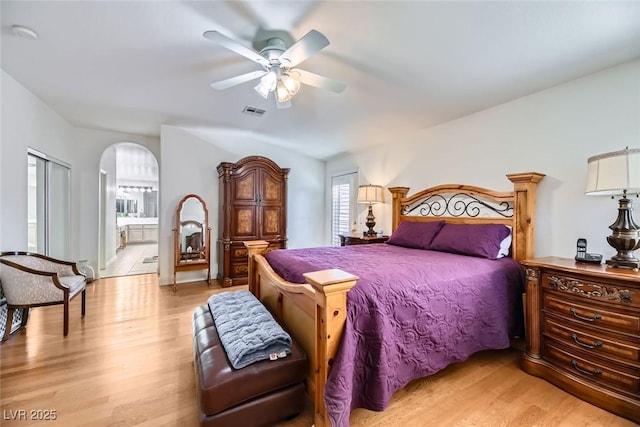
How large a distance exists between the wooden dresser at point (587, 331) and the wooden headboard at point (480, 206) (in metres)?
0.55

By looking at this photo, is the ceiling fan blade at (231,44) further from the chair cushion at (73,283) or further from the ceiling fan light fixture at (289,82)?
the chair cushion at (73,283)

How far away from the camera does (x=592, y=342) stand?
1793 millimetres

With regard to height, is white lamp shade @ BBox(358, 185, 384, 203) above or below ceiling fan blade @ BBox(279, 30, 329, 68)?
below

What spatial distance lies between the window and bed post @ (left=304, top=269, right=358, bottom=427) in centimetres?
364

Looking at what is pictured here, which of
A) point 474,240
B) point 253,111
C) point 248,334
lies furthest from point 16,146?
point 474,240

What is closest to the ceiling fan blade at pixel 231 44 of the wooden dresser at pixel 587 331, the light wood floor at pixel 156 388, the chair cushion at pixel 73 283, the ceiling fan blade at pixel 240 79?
the ceiling fan blade at pixel 240 79

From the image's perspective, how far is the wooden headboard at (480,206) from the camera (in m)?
2.56

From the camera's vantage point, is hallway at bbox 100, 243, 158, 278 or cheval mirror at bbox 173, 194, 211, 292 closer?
cheval mirror at bbox 173, 194, 211, 292

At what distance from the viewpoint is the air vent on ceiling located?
366 cm

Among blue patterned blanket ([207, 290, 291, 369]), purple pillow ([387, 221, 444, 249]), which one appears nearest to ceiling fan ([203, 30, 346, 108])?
blue patterned blanket ([207, 290, 291, 369])

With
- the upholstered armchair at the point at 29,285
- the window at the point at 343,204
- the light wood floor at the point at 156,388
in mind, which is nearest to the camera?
the light wood floor at the point at 156,388

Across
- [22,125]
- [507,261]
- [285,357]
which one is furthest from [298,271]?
[22,125]

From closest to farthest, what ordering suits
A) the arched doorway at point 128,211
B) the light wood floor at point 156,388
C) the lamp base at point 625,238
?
the light wood floor at point 156,388 < the lamp base at point 625,238 < the arched doorway at point 128,211

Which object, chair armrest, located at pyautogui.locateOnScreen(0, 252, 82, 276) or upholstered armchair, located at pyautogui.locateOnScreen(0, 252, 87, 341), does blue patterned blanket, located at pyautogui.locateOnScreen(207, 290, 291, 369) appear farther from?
chair armrest, located at pyautogui.locateOnScreen(0, 252, 82, 276)
